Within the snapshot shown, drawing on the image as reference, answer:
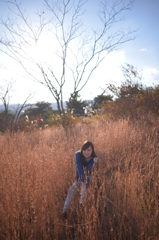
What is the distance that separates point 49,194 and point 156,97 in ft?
18.3

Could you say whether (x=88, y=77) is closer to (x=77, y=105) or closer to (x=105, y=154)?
(x=105, y=154)

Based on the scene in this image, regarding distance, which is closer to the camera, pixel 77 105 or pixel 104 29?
pixel 104 29

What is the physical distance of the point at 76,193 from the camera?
221 cm

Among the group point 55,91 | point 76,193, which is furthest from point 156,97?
point 76,193

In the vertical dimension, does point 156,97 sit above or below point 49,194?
above

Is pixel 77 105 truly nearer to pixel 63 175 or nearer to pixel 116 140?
pixel 116 140

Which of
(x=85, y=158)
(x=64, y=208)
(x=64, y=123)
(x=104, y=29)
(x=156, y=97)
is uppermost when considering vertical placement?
(x=104, y=29)

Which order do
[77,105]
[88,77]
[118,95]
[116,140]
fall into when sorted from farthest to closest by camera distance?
1. [77,105]
2. [88,77]
3. [118,95]
4. [116,140]

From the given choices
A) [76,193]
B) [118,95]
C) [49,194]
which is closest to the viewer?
[49,194]

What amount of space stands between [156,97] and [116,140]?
3.32m

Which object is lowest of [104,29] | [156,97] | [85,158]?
[85,158]

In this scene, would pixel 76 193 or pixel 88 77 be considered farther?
pixel 88 77

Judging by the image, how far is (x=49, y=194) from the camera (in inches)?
72.6

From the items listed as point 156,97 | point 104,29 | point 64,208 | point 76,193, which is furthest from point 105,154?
point 104,29
